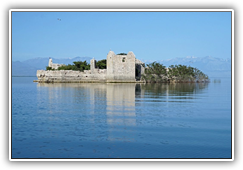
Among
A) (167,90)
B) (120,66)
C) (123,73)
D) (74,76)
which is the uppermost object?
(120,66)

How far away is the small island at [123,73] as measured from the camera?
1777 inches

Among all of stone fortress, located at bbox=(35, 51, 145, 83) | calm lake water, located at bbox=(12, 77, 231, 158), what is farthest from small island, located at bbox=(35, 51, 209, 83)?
calm lake water, located at bbox=(12, 77, 231, 158)

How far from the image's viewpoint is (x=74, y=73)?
47.9 m

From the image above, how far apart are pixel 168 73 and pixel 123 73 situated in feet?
27.8

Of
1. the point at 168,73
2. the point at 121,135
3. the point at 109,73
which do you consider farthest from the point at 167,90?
the point at 168,73

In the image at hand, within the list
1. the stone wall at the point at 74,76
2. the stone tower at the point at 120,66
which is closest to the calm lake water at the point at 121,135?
the stone tower at the point at 120,66

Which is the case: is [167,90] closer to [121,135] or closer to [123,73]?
[123,73]

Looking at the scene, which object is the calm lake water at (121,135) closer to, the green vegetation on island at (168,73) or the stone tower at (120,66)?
the stone tower at (120,66)

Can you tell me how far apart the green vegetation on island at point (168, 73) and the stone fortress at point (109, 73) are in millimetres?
1205

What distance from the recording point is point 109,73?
4566cm

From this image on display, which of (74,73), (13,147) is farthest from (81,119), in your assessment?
(74,73)

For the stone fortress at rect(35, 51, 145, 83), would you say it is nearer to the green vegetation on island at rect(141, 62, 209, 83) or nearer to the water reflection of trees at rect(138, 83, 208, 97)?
the green vegetation on island at rect(141, 62, 209, 83)
